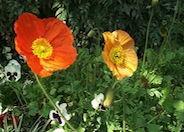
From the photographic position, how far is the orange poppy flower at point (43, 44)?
5.84 feet

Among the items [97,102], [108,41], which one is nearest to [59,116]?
[97,102]

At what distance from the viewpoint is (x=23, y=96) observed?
248cm

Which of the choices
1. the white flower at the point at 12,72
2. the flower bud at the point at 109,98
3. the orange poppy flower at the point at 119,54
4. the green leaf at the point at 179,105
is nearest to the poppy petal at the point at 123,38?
the orange poppy flower at the point at 119,54

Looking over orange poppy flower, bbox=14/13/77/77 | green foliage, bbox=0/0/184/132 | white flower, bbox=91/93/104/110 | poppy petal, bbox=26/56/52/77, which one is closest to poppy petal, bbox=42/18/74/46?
orange poppy flower, bbox=14/13/77/77

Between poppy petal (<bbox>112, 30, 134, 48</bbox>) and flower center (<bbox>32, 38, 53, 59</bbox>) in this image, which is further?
poppy petal (<bbox>112, 30, 134, 48</bbox>)

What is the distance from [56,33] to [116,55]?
0.25 m

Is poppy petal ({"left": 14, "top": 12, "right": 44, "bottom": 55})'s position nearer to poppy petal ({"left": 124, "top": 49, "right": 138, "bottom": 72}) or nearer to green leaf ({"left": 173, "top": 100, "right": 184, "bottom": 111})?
poppy petal ({"left": 124, "top": 49, "right": 138, "bottom": 72})

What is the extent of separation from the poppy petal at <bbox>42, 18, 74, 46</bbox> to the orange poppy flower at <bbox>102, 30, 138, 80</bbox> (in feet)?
0.53

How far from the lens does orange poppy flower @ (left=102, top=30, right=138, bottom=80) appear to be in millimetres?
1838

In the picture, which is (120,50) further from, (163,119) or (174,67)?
(174,67)

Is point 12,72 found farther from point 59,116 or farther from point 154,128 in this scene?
point 154,128

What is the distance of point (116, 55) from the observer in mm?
1876

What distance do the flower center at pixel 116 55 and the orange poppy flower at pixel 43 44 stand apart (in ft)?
0.48

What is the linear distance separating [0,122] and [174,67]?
988 mm
